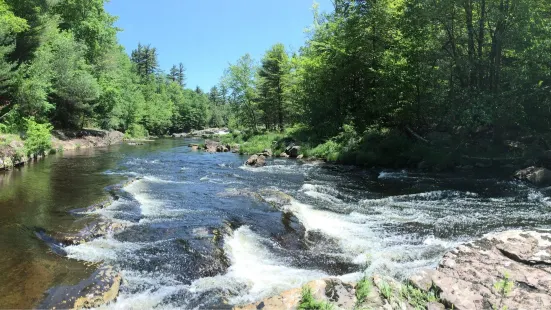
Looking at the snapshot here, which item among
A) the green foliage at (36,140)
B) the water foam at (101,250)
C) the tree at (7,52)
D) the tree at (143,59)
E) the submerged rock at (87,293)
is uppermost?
the tree at (143,59)

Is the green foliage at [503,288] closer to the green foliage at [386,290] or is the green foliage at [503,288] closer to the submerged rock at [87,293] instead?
the green foliage at [386,290]

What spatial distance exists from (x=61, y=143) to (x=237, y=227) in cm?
2752

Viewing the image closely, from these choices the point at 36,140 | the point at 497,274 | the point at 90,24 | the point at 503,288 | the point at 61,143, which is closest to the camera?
the point at 503,288

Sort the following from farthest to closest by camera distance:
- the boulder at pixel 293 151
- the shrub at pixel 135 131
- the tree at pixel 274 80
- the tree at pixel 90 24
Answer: the shrub at pixel 135 131 < the tree at pixel 274 80 < the tree at pixel 90 24 < the boulder at pixel 293 151

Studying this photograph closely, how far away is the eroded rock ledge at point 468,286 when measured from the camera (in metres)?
4.46

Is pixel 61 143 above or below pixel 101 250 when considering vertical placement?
above

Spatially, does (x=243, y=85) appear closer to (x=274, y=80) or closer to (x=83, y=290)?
(x=274, y=80)

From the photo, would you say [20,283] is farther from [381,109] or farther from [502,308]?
[381,109]

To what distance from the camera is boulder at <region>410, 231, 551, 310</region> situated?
14.6ft

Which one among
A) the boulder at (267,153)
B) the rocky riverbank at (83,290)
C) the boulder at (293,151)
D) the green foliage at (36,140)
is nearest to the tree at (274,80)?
the boulder at (267,153)

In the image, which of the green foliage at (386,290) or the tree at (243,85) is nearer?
the green foliage at (386,290)

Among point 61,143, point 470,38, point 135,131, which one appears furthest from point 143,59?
point 470,38

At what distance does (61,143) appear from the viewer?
3062 cm

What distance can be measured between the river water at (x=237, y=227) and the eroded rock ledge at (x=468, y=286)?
1323 millimetres
